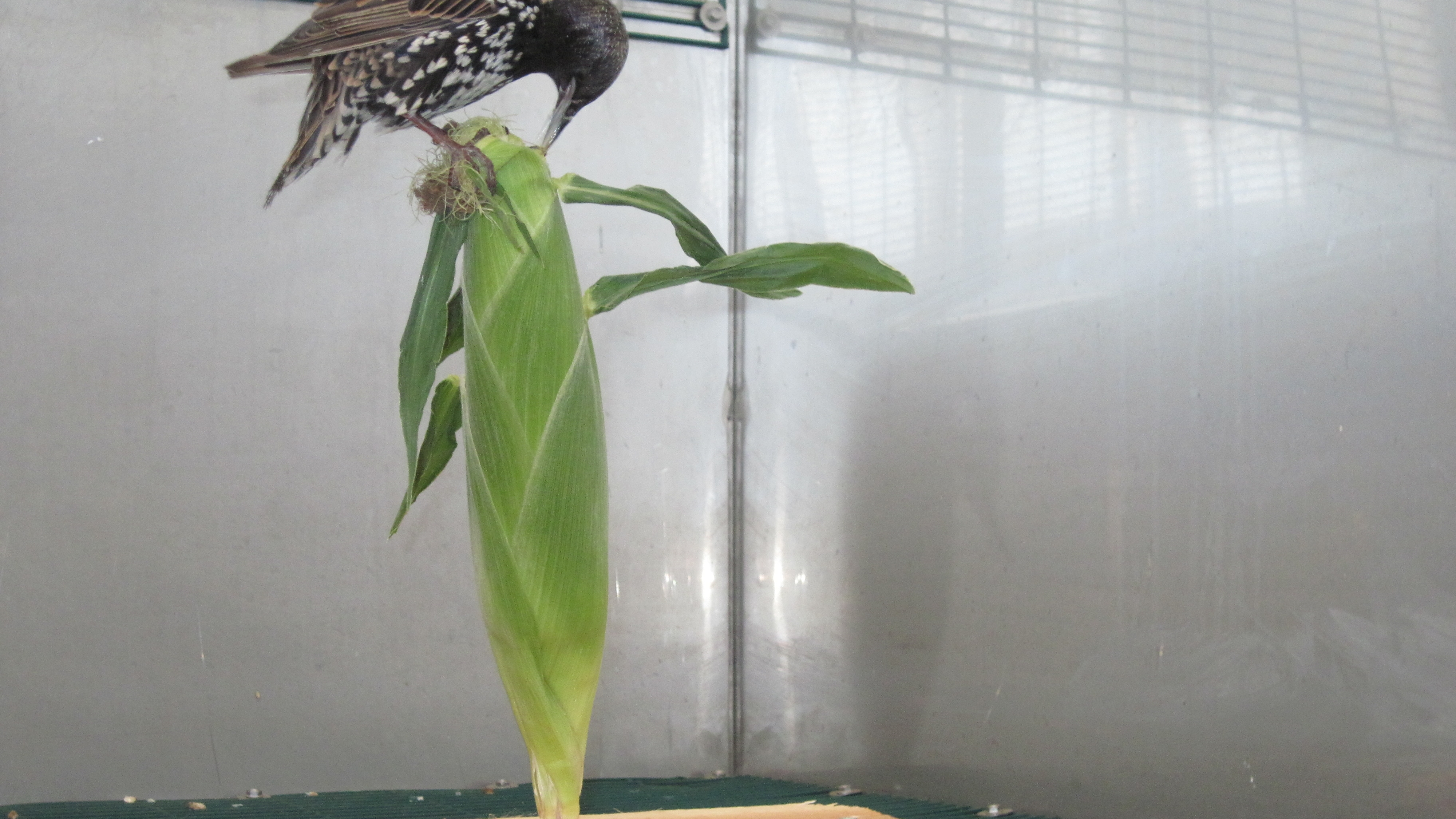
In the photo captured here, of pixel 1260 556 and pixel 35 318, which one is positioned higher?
pixel 35 318

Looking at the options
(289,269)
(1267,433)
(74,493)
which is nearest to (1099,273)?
(1267,433)

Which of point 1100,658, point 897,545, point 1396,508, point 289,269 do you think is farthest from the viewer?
point 289,269

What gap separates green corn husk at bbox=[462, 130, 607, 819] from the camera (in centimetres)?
58

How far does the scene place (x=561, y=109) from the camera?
0.83m

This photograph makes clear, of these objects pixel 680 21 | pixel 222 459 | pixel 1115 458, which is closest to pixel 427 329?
pixel 1115 458

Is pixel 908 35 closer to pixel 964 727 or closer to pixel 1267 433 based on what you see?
pixel 1267 433

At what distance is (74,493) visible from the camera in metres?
1.07

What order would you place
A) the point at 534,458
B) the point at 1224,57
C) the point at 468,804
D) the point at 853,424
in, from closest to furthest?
the point at 534,458 → the point at 1224,57 → the point at 468,804 → the point at 853,424

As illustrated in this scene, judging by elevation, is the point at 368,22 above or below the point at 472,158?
above

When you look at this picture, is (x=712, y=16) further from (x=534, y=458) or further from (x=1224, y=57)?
(x=534, y=458)

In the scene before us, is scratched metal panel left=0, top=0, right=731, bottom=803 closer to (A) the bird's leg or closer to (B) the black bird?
(B) the black bird

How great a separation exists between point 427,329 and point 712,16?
78cm

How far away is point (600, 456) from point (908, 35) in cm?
64

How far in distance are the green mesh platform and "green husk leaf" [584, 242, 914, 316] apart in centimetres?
43
